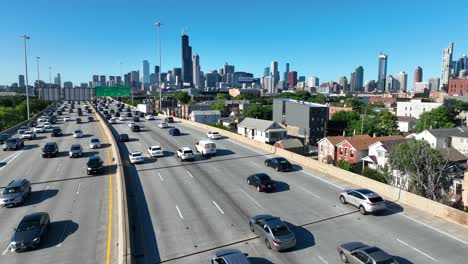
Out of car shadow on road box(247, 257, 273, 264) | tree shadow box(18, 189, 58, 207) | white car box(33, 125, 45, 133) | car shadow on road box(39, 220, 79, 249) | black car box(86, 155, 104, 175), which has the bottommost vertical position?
car shadow on road box(39, 220, 79, 249)

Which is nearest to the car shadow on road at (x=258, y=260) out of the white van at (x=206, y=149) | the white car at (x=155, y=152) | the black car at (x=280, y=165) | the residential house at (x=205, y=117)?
the black car at (x=280, y=165)

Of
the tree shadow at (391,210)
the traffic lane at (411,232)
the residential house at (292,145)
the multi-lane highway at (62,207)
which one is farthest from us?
the residential house at (292,145)

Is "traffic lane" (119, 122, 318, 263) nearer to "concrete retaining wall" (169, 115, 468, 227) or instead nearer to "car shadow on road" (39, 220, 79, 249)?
"car shadow on road" (39, 220, 79, 249)

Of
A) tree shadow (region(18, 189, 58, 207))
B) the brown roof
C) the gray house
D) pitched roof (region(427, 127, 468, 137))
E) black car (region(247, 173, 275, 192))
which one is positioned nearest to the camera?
tree shadow (region(18, 189, 58, 207))

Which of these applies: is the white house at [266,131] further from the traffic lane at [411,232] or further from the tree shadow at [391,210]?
the traffic lane at [411,232]

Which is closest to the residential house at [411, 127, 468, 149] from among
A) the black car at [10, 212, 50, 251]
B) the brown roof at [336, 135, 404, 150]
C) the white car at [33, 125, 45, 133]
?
the brown roof at [336, 135, 404, 150]

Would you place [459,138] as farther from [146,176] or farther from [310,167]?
[146,176]
